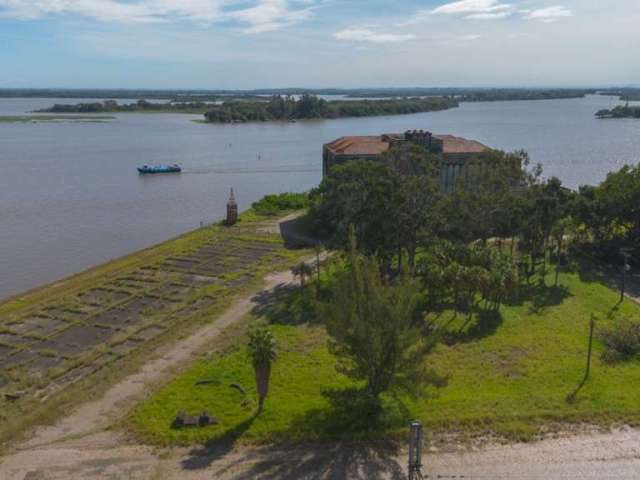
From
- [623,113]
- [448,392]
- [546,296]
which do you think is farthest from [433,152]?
[623,113]

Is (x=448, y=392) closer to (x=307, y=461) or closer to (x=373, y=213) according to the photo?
(x=307, y=461)

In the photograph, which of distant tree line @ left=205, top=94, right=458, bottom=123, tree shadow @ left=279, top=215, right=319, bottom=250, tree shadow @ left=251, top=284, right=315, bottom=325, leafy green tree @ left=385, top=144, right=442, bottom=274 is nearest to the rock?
tree shadow @ left=251, top=284, right=315, bottom=325

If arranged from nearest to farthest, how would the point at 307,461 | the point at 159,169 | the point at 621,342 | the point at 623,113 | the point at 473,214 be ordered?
the point at 307,461 < the point at 621,342 < the point at 473,214 < the point at 159,169 < the point at 623,113

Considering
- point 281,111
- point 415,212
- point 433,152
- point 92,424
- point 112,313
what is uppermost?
point 281,111

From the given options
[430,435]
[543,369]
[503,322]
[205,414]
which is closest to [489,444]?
[430,435]

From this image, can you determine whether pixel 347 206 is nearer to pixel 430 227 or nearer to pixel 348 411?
pixel 430 227

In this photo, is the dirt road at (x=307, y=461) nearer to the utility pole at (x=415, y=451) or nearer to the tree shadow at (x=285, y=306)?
the utility pole at (x=415, y=451)

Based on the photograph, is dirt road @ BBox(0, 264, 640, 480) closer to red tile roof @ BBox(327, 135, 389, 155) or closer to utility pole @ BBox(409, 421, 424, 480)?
utility pole @ BBox(409, 421, 424, 480)

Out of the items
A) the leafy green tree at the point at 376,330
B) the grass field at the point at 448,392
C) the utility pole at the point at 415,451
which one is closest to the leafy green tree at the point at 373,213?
the grass field at the point at 448,392
